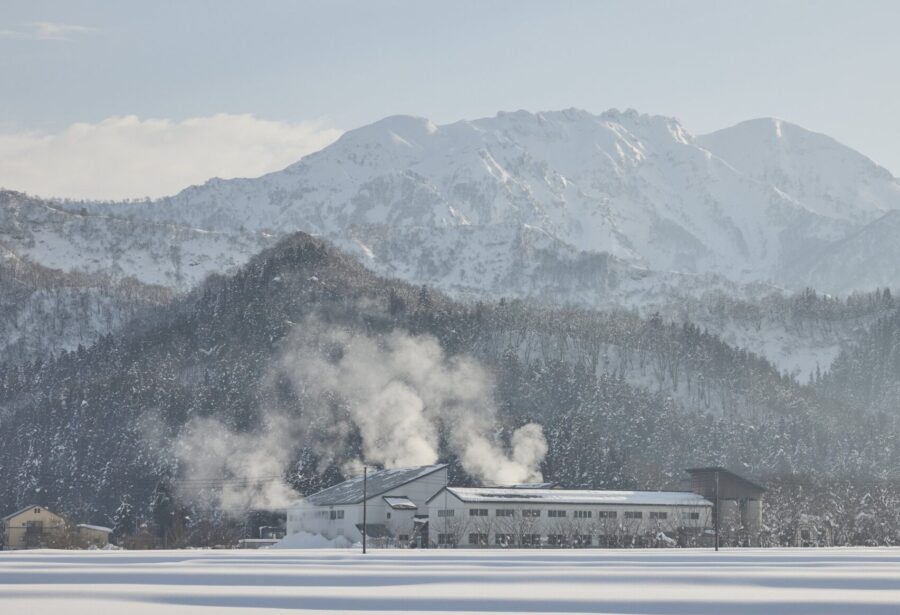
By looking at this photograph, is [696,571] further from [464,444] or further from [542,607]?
[464,444]

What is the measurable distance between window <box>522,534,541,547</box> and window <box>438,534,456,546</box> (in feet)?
24.8

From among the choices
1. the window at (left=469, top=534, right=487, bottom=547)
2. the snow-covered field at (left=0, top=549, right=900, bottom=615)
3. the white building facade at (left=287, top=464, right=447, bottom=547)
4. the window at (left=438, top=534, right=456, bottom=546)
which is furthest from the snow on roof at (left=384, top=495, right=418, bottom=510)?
the snow-covered field at (left=0, top=549, right=900, bottom=615)

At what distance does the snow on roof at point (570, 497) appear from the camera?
144375 millimetres

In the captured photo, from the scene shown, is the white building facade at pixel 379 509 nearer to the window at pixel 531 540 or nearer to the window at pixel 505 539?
the window at pixel 505 539

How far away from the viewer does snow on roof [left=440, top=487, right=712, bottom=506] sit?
474 ft

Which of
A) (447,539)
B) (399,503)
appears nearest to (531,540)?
(447,539)

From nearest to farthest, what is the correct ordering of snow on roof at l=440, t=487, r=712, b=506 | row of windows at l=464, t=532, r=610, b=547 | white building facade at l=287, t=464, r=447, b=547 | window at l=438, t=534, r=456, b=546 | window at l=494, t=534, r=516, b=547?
window at l=438, t=534, r=456, b=546 < row of windows at l=464, t=532, r=610, b=547 < window at l=494, t=534, r=516, b=547 < white building facade at l=287, t=464, r=447, b=547 < snow on roof at l=440, t=487, r=712, b=506

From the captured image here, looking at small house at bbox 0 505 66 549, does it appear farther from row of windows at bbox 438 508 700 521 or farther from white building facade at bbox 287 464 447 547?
row of windows at bbox 438 508 700 521

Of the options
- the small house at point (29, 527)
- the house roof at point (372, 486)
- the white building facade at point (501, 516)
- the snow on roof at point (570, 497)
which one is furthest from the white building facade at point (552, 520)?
the small house at point (29, 527)

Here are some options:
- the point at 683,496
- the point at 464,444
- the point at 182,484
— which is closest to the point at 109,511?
the point at 182,484

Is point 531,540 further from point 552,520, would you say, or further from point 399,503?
point 399,503

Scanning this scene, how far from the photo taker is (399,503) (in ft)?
479

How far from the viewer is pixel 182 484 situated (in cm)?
19025

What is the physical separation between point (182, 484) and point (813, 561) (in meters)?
117
